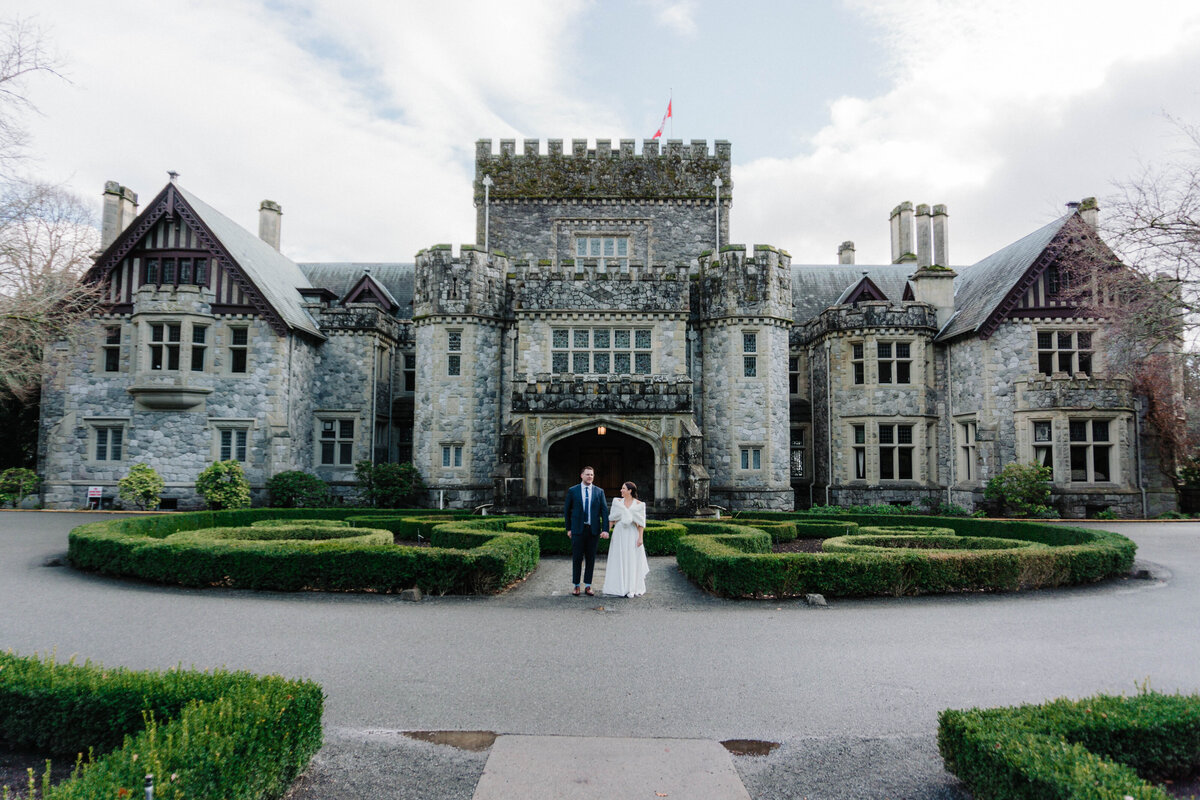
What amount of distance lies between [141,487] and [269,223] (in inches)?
574

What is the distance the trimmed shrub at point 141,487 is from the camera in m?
22.8

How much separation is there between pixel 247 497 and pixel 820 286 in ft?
83.2

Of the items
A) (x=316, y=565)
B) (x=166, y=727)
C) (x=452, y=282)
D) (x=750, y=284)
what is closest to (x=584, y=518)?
(x=316, y=565)

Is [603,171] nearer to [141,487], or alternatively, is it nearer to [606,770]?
[141,487]

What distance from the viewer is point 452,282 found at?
993 inches

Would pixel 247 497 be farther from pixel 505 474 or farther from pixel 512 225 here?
pixel 512 225

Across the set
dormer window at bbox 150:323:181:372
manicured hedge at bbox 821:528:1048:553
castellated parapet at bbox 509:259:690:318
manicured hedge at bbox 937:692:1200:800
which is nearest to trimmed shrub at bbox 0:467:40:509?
dormer window at bbox 150:323:181:372

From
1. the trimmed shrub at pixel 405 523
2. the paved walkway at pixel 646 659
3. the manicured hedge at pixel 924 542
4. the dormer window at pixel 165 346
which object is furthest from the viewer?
the dormer window at pixel 165 346

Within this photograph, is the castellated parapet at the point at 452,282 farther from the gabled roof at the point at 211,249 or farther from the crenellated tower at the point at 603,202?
the gabled roof at the point at 211,249

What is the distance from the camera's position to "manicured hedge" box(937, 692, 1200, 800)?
12.9ft

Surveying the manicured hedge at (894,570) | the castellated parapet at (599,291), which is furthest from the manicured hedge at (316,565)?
the castellated parapet at (599,291)

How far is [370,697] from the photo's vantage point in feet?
20.9

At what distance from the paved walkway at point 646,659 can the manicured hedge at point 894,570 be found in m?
0.36

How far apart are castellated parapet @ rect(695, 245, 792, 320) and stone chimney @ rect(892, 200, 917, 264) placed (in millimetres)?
8993
